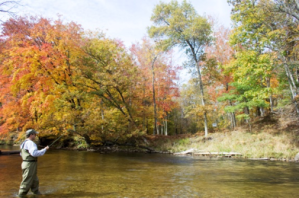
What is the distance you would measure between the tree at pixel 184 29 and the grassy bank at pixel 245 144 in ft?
6.52

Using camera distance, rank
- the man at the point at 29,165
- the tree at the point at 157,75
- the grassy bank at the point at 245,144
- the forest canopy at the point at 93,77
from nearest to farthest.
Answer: the man at the point at 29,165, the grassy bank at the point at 245,144, the forest canopy at the point at 93,77, the tree at the point at 157,75

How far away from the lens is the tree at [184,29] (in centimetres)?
1903

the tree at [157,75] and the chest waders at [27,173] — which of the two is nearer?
the chest waders at [27,173]

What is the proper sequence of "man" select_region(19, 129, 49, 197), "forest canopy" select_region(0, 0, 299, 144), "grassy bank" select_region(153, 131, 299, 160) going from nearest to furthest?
1. "man" select_region(19, 129, 49, 197)
2. "grassy bank" select_region(153, 131, 299, 160)
3. "forest canopy" select_region(0, 0, 299, 144)

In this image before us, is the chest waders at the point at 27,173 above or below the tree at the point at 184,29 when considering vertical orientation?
below

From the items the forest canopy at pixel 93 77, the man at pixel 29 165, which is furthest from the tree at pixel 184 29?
the man at pixel 29 165

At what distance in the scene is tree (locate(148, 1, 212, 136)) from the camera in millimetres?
19031

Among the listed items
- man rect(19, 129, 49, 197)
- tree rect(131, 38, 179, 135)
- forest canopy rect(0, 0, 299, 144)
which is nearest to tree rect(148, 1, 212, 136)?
forest canopy rect(0, 0, 299, 144)

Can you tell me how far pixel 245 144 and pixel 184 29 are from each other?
1131cm

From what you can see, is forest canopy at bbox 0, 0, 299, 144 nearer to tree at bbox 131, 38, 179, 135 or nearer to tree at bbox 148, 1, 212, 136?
tree at bbox 148, 1, 212, 136

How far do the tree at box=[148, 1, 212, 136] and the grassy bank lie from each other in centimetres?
199

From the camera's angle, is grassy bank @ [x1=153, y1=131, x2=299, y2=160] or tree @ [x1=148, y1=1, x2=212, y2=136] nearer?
grassy bank @ [x1=153, y1=131, x2=299, y2=160]

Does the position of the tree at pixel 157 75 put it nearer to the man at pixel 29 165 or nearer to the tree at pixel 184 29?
the tree at pixel 184 29

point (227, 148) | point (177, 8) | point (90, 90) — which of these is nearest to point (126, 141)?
point (90, 90)
